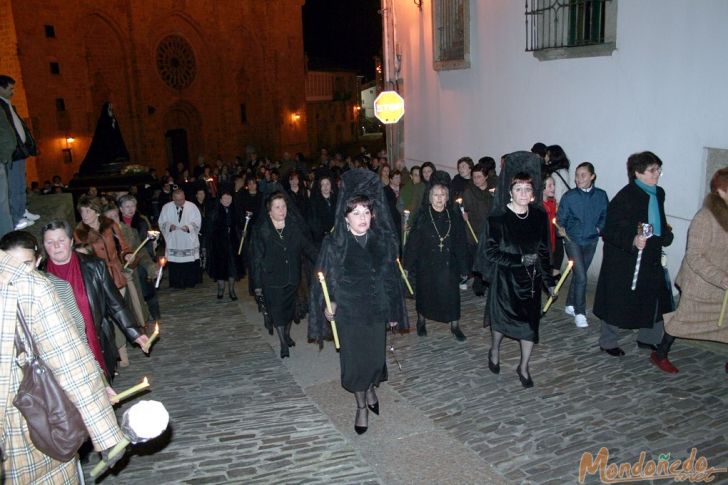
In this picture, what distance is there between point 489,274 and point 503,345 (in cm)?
163

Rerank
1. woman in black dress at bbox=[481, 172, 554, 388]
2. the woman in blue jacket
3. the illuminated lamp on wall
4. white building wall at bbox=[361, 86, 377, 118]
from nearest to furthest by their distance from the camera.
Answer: woman in black dress at bbox=[481, 172, 554, 388] → the woman in blue jacket → the illuminated lamp on wall → white building wall at bbox=[361, 86, 377, 118]

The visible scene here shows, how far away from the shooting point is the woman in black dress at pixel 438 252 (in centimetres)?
745

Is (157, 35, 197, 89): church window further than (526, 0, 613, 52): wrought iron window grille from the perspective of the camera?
Yes

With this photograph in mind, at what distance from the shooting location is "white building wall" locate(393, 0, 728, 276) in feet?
25.5

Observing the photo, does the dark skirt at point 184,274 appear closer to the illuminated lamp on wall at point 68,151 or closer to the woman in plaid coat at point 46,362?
Answer: the woman in plaid coat at point 46,362

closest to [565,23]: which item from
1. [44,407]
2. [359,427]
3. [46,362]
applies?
[359,427]

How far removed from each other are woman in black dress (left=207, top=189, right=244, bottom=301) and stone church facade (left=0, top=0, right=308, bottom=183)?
16633mm

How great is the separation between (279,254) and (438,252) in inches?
80.9

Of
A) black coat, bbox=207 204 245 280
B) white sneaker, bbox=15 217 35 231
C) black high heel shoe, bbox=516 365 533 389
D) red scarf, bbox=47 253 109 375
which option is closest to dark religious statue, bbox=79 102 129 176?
white sneaker, bbox=15 217 35 231

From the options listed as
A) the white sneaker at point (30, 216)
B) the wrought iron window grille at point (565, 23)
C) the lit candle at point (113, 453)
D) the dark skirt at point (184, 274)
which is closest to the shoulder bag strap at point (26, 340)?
the lit candle at point (113, 453)

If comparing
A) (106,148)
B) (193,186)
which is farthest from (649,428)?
(106,148)

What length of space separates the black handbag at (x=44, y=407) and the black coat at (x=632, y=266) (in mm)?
5627

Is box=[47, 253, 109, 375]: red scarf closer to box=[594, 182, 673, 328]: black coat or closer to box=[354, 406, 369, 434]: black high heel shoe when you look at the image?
box=[354, 406, 369, 434]: black high heel shoe

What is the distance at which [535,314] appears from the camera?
605cm
